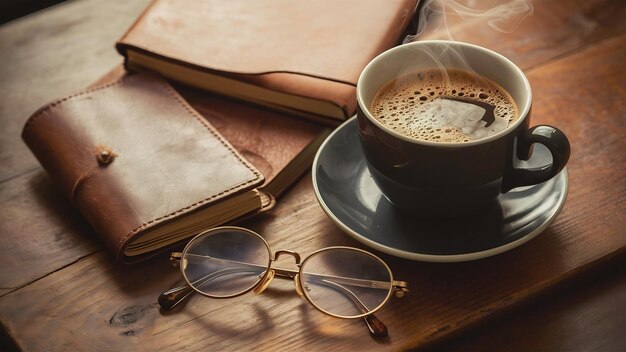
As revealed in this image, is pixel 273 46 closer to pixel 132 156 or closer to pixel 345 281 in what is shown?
pixel 132 156

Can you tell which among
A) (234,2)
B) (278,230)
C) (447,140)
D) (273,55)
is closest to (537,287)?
(447,140)

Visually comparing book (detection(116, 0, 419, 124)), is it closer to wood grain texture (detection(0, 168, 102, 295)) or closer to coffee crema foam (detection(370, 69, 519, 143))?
coffee crema foam (detection(370, 69, 519, 143))

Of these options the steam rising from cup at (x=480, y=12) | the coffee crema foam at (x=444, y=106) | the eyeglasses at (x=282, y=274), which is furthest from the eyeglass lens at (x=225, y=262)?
the steam rising from cup at (x=480, y=12)

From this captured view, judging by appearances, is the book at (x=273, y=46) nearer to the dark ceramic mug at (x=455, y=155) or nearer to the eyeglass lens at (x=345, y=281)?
the dark ceramic mug at (x=455, y=155)

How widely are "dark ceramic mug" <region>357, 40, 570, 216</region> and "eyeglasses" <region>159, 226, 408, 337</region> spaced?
0.12 meters

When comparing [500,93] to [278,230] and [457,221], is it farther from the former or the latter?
[278,230]

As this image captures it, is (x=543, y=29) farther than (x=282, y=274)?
Yes

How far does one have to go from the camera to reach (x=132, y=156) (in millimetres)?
1142

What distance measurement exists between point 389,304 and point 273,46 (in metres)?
0.56

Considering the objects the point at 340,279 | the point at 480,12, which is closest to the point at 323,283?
the point at 340,279

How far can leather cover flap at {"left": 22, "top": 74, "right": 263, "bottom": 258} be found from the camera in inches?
41.5

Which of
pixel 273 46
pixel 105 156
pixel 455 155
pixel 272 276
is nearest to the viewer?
pixel 455 155

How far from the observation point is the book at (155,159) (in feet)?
3.44

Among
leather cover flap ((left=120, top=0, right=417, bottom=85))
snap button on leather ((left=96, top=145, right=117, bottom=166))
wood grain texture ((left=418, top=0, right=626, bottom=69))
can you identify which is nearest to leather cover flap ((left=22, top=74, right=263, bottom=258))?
snap button on leather ((left=96, top=145, right=117, bottom=166))
